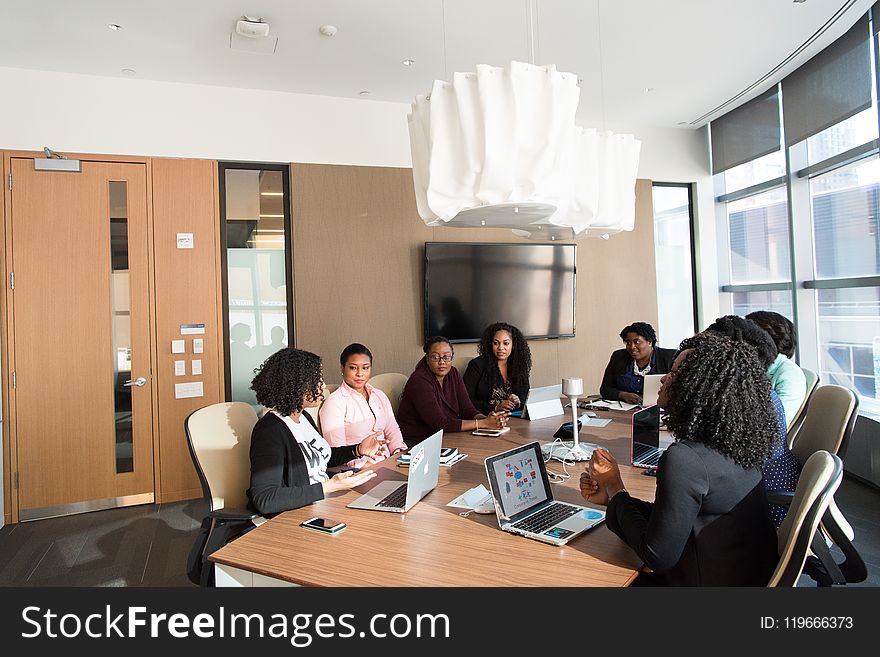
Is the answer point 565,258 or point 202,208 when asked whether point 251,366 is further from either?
point 565,258

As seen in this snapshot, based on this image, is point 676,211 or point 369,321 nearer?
point 369,321

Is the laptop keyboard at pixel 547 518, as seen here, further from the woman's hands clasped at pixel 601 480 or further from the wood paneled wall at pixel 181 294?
the wood paneled wall at pixel 181 294

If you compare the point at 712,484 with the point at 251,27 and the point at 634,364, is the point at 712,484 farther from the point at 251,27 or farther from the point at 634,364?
the point at 251,27

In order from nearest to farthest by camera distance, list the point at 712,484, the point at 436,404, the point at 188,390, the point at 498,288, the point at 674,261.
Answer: the point at 712,484 < the point at 436,404 < the point at 188,390 < the point at 498,288 < the point at 674,261

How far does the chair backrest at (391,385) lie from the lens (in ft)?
13.3

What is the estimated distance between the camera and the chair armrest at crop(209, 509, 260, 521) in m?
2.23

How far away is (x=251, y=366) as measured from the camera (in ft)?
15.6

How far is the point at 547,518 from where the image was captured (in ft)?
6.50

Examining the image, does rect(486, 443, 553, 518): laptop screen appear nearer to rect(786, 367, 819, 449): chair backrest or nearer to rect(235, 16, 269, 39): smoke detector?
rect(786, 367, 819, 449): chair backrest

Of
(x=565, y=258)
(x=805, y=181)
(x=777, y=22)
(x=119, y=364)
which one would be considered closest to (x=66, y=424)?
(x=119, y=364)

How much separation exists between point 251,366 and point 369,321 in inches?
40.8

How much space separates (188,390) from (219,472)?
2230 mm

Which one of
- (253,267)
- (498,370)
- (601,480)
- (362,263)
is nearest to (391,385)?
(498,370)

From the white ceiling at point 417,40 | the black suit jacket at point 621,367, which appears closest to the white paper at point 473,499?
the black suit jacket at point 621,367
